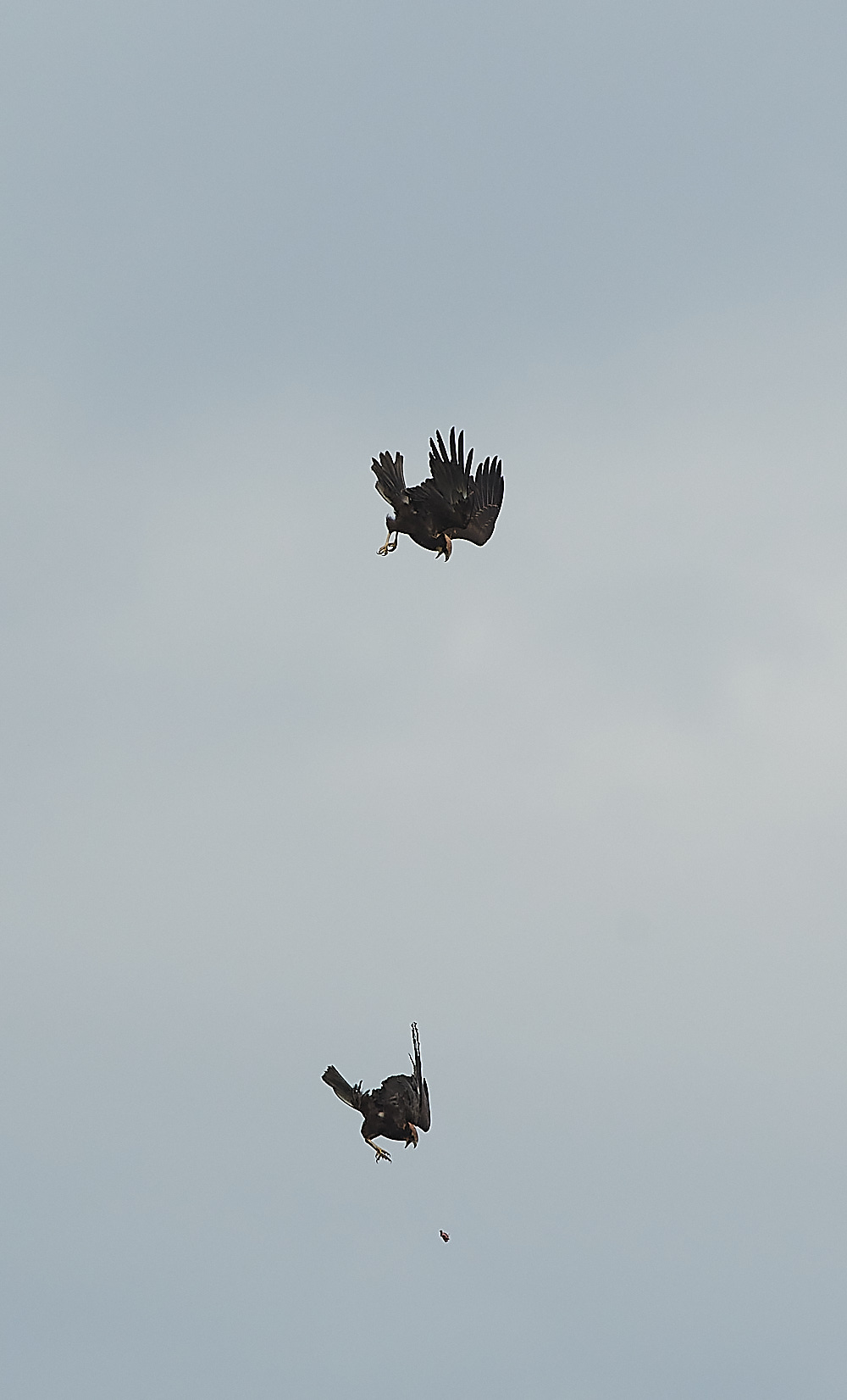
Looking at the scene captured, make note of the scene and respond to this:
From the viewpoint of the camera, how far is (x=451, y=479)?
6994 cm

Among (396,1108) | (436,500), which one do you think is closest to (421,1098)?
(396,1108)

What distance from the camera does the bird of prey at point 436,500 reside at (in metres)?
68.8

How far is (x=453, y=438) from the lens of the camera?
70062 mm

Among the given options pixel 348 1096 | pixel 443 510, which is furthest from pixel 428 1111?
pixel 443 510

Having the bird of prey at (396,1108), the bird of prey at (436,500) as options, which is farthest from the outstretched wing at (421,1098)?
the bird of prey at (436,500)

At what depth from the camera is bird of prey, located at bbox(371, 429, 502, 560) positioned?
6875cm

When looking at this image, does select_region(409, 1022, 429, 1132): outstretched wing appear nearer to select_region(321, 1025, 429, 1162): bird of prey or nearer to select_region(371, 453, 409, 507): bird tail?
select_region(321, 1025, 429, 1162): bird of prey

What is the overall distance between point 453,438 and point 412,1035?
21087 mm

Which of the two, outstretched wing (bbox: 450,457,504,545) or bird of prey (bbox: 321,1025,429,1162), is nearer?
bird of prey (bbox: 321,1025,429,1162)

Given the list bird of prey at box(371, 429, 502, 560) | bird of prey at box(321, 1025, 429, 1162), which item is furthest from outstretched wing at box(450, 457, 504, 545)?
bird of prey at box(321, 1025, 429, 1162)

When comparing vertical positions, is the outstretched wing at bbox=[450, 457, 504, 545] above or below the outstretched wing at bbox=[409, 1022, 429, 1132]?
above

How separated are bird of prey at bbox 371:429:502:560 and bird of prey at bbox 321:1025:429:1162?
1782 centimetres

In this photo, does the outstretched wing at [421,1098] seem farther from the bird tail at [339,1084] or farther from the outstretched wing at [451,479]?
the outstretched wing at [451,479]

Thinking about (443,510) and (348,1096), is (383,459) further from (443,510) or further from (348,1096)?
(348,1096)
